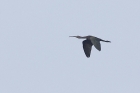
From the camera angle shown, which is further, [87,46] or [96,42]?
[87,46]

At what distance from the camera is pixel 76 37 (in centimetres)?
4588

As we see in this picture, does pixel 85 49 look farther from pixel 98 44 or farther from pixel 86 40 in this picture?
pixel 98 44

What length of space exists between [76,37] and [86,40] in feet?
3.09

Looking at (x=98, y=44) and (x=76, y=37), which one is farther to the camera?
(x=76, y=37)

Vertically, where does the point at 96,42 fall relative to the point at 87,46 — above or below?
above

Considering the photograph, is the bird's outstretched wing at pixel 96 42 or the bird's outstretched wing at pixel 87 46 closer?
the bird's outstretched wing at pixel 96 42

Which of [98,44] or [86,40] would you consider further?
[86,40]

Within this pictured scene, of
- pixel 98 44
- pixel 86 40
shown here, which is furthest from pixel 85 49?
pixel 98 44

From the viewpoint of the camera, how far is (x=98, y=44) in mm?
41781

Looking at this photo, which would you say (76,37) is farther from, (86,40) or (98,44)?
(98,44)

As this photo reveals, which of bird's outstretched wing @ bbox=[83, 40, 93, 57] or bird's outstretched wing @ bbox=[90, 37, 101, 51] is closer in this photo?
bird's outstretched wing @ bbox=[90, 37, 101, 51]

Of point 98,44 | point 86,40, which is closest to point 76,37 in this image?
point 86,40

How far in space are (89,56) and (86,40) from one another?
4.23ft

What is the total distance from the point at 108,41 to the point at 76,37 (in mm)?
2510
